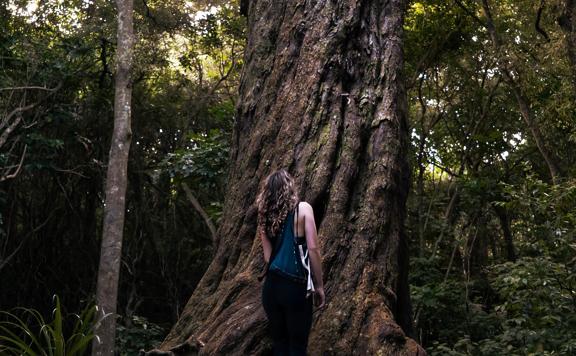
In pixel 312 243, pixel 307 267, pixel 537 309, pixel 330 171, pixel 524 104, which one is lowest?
pixel 537 309

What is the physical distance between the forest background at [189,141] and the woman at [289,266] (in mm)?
6387

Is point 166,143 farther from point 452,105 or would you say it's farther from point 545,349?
point 545,349

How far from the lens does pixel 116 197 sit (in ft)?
34.5

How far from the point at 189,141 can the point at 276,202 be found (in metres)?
13.1

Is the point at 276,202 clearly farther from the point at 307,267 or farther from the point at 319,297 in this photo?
the point at 319,297

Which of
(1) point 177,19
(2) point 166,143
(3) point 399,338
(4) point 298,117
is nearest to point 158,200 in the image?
(2) point 166,143

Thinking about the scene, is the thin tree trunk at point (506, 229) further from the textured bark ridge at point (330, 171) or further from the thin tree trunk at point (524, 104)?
the textured bark ridge at point (330, 171)

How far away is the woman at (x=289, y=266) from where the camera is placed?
3.86 metres

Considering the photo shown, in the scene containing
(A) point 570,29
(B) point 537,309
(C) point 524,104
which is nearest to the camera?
(B) point 537,309

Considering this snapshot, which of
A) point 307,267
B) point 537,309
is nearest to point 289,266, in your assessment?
point 307,267

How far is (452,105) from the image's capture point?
55.0 feet

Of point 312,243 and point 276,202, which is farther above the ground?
point 276,202

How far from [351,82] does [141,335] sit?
8257mm

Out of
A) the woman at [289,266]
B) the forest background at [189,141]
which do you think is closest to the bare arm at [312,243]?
the woman at [289,266]
